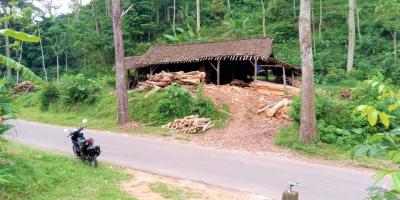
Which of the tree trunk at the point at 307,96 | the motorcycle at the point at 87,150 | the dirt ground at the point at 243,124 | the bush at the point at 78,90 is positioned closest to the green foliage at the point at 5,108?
the motorcycle at the point at 87,150

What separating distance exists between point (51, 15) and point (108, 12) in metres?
7.55

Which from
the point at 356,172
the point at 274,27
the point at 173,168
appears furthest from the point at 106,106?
the point at 274,27

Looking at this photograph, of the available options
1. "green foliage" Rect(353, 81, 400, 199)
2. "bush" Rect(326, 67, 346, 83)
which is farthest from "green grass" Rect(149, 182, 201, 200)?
"bush" Rect(326, 67, 346, 83)

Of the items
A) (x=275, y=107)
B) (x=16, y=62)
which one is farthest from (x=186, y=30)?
(x=16, y=62)

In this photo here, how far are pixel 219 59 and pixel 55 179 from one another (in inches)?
580

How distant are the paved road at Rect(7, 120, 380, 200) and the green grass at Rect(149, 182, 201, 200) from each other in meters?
1.10

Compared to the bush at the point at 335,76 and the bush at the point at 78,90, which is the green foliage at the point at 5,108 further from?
the bush at the point at 335,76

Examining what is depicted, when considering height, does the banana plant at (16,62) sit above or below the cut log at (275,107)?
above

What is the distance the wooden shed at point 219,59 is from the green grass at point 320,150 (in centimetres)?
765

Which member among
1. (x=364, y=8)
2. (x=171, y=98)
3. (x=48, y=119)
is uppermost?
(x=364, y=8)

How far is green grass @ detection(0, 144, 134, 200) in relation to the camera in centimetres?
696

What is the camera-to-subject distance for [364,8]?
45.2 metres

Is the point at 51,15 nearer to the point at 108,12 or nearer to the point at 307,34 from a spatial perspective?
the point at 108,12

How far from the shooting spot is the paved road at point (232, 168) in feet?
28.0
